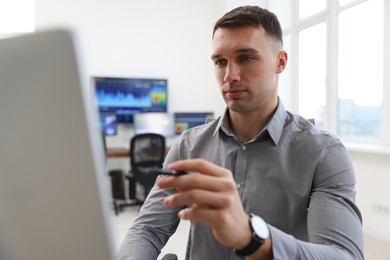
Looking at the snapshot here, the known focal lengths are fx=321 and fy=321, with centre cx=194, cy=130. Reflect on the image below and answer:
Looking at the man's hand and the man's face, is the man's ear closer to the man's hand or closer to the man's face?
the man's face

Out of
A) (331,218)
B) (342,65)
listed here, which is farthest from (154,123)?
(331,218)

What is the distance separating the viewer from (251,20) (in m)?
1.08

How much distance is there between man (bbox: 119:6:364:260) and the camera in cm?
88

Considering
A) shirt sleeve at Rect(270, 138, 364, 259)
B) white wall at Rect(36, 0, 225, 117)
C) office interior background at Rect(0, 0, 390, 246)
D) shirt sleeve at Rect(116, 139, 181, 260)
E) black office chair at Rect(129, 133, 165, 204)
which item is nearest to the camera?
shirt sleeve at Rect(270, 138, 364, 259)

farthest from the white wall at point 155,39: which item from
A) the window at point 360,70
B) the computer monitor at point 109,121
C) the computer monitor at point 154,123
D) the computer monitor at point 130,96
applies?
the window at point 360,70

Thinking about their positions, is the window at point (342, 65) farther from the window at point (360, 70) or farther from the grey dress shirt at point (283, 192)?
the grey dress shirt at point (283, 192)

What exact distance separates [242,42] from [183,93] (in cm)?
441

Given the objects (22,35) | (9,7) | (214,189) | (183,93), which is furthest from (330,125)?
(9,7)

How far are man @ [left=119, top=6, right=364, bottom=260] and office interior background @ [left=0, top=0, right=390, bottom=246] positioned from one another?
2.43 meters

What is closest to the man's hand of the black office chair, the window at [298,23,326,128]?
the black office chair

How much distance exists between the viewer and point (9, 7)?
176 inches

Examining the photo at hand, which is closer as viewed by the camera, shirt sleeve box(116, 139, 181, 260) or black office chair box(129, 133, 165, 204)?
shirt sleeve box(116, 139, 181, 260)

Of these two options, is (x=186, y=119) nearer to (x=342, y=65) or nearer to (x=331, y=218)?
(x=342, y=65)

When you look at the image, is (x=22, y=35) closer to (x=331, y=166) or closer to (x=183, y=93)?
(x=331, y=166)
